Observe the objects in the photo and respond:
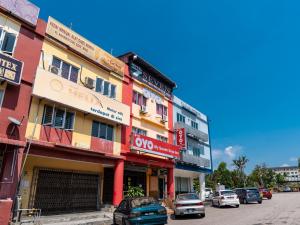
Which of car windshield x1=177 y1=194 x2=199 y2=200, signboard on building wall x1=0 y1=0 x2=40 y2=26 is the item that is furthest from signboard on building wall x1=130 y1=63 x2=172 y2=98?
car windshield x1=177 y1=194 x2=199 y2=200

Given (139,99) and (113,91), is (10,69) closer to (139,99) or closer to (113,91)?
(113,91)

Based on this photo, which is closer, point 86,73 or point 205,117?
point 86,73

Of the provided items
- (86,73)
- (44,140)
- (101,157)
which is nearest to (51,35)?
(86,73)

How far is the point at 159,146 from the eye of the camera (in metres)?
22.4

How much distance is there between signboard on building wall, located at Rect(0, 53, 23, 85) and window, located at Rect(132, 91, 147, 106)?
1087cm

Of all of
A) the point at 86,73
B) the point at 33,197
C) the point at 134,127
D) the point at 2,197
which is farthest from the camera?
the point at 134,127

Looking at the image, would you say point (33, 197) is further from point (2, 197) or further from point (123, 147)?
point (123, 147)

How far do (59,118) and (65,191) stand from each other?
550cm

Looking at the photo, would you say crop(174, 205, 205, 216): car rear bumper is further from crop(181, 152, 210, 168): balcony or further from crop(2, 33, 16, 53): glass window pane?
crop(2, 33, 16, 53): glass window pane

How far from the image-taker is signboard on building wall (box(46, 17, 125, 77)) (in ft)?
55.4

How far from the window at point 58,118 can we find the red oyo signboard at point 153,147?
5.39m

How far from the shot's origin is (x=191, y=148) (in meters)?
32.5

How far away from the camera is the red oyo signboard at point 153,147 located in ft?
66.6

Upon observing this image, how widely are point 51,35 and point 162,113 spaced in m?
13.7
